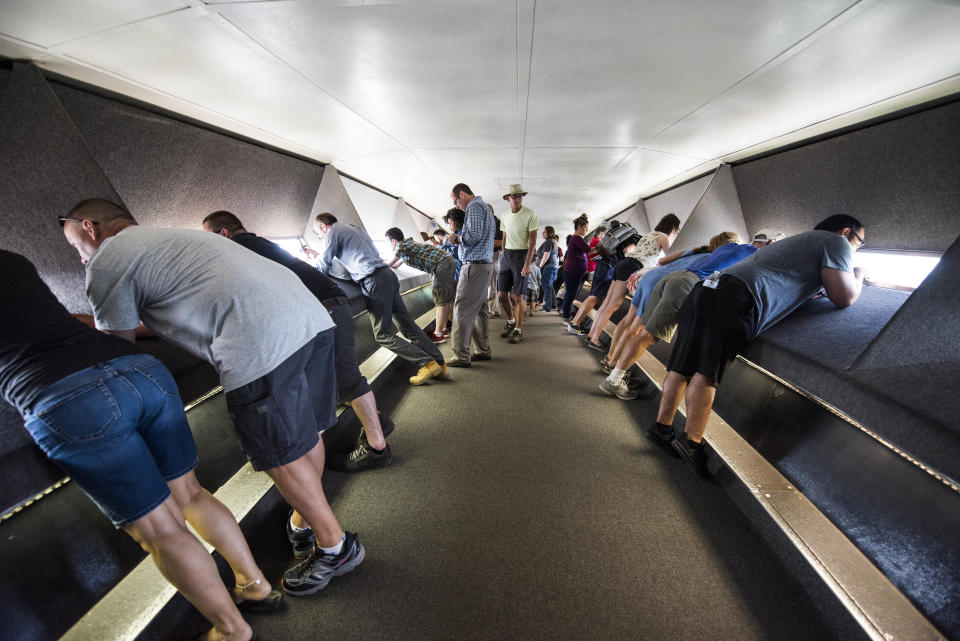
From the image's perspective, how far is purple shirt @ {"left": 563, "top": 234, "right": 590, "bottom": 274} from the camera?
4.84m

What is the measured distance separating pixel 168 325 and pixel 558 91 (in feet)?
9.52

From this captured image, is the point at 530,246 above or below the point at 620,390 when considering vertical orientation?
above

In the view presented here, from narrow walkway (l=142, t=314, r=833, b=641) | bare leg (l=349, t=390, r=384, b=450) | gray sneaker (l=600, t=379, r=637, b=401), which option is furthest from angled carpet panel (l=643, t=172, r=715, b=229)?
bare leg (l=349, t=390, r=384, b=450)

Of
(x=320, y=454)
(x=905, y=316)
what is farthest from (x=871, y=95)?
(x=320, y=454)

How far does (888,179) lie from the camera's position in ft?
8.78

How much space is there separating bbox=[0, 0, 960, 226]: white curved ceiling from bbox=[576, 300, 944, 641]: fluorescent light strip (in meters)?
2.37

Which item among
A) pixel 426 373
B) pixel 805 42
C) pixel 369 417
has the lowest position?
pixel 426 373

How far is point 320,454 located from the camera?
4.62 feet

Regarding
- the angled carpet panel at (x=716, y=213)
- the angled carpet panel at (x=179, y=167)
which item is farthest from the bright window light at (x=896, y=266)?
the angled carpet panel at (x=179, y=167)

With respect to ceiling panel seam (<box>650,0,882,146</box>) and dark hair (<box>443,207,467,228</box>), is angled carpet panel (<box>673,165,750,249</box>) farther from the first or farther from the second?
dark hair (<box>443,207,467,228</box>)

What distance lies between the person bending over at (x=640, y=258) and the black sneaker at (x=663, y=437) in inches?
74.7

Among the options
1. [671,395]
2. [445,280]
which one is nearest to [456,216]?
[445,280]

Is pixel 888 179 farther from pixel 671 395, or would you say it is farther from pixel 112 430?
pixel 112 430

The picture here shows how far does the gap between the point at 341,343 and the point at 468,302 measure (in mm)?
1668
